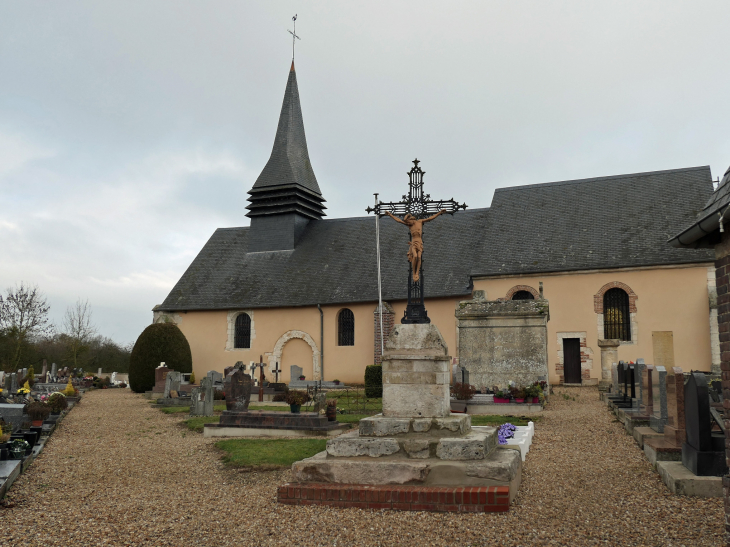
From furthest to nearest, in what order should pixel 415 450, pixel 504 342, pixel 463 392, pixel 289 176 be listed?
pixel 289 176
pixel 504 342
pixel 463 392
pixel 415 450

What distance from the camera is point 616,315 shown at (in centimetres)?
2084

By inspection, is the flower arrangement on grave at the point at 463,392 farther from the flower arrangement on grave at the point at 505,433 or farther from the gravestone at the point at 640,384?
the flower arrangement on grave at the point at 505,433

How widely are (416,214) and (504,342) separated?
29.3ft

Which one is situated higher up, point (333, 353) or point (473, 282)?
point (473, 282)

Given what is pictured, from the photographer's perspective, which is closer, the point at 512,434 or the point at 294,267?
the point at 512,434

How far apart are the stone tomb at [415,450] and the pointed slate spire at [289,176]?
21848 mm

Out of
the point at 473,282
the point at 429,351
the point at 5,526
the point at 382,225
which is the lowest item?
the point at 5,526

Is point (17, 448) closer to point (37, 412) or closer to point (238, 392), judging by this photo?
point (37, 412)

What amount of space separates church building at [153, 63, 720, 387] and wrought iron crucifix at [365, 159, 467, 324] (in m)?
11.9

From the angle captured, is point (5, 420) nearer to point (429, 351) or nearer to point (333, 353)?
point (429, 351)

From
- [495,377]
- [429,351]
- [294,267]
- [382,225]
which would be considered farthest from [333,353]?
[429,351]

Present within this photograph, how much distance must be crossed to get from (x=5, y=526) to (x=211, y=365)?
841 inches

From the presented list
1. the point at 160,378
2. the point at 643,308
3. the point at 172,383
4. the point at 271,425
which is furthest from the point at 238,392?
the point at 643,308

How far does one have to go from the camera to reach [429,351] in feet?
21.7
